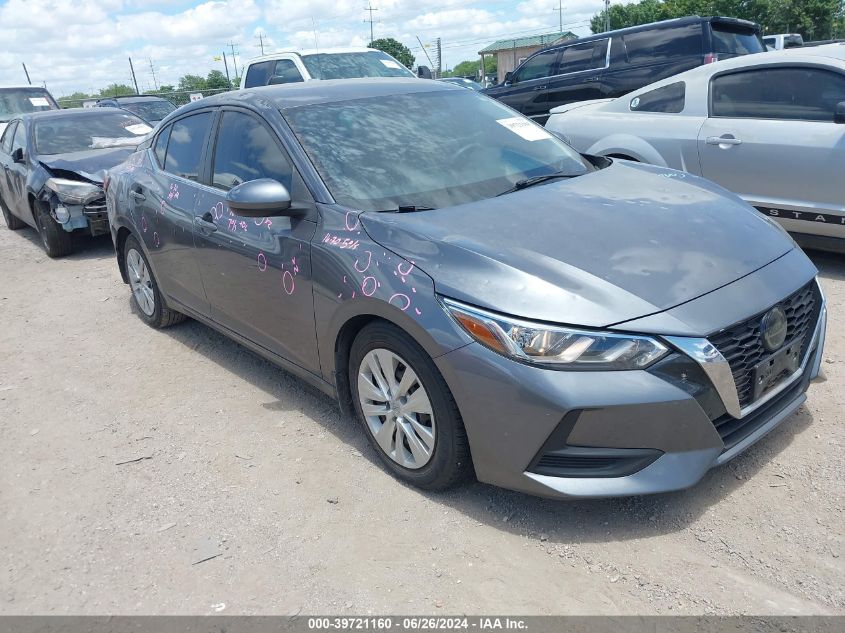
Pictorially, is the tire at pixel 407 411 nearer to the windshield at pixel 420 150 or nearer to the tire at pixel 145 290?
the windshield at pixel 420 150

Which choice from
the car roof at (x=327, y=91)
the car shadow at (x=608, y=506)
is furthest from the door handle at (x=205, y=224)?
the car shadow at (x=608, y=506)

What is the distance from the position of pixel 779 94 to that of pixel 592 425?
423 centimetres

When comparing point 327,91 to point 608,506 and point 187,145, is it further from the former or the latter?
point 608,506

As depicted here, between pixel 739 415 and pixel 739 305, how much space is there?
0.41 m

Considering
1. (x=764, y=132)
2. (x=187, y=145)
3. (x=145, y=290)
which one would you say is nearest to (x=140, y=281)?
(x=145, y=290)

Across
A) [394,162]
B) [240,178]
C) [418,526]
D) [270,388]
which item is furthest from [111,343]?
[418,526]

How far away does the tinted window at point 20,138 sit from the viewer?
8963 millimetres

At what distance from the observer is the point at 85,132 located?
9.09 m

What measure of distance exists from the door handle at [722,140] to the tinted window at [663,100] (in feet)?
1.60

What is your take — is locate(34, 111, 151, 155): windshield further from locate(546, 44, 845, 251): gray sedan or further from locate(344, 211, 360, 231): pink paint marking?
locate(344, 211, 360, 231): pink paint marking

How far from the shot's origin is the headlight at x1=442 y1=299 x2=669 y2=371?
96.9 inches

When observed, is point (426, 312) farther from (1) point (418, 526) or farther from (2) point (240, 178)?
(2) point (240, 178)

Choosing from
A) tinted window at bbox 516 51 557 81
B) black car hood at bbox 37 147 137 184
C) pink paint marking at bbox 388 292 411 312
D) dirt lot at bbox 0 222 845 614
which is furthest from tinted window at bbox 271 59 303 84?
pink paint marking at bbox 388 292 411 312

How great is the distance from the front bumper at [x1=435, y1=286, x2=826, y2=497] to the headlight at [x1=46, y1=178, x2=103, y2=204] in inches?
264
